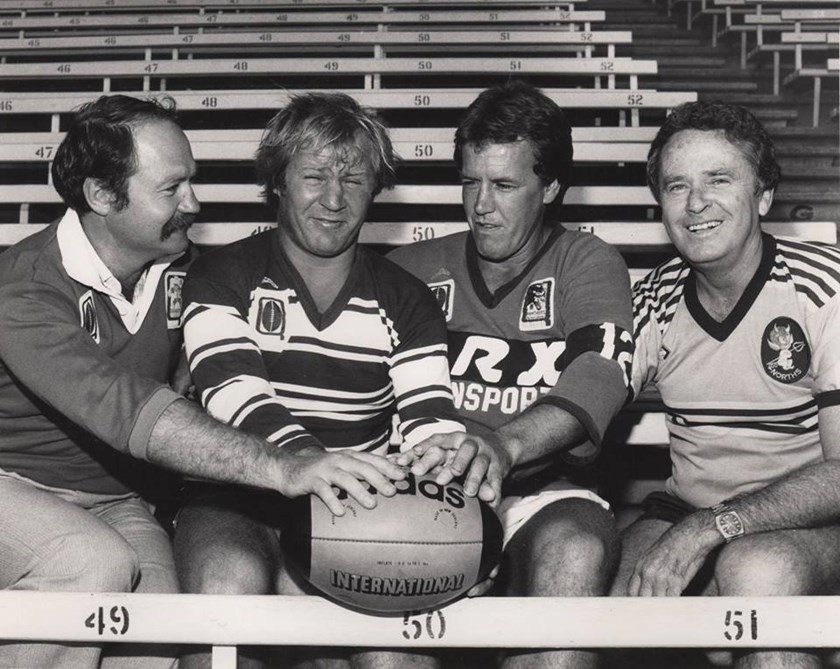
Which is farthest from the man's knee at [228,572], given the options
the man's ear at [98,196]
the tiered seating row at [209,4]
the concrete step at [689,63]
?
the concrete step at [689,63]

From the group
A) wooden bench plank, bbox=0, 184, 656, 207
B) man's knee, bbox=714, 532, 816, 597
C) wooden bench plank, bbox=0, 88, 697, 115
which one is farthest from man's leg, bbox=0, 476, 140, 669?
wooden bench plank, bbox=0, 88, 697, 115

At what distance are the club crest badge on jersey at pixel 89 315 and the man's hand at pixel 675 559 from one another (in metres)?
0.92

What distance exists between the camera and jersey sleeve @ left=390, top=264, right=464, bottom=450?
1.48 m

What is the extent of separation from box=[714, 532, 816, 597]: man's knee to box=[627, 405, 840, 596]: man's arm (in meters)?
0.03

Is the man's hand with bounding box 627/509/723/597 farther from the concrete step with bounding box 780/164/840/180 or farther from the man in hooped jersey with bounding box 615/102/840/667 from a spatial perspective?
the concrete step with bounding box 780/164/840/180

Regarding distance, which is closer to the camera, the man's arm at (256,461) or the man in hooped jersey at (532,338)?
the man's arm at (256,461)

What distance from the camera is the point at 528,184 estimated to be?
1.73 metres

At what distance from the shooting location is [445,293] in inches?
68.7

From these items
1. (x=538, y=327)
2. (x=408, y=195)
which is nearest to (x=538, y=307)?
(x=538, y=327)

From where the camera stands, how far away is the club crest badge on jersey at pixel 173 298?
167 cm

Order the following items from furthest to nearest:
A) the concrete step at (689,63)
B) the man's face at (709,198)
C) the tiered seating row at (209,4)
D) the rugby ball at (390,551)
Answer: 1. the concrete step at (689,63)
2. the tiered seating row at (209,4)
3. the man's face at (709,198)
4. the rugby ball at (390,551)

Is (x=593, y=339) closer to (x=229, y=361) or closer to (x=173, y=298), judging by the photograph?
(x=229, y=361)

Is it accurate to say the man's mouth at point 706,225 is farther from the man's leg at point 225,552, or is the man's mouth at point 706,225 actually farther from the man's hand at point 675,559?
the man's leg at point 225,552

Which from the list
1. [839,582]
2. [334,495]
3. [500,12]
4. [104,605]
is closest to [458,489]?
[334,495]
